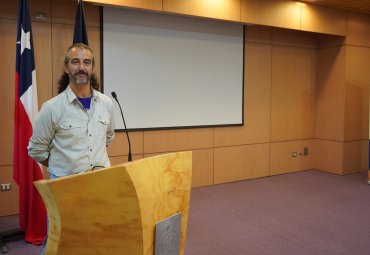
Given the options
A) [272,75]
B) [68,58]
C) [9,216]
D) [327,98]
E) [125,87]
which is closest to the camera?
[68,58]

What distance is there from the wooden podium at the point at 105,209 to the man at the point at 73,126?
740 millimetres

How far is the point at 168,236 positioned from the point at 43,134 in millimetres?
985

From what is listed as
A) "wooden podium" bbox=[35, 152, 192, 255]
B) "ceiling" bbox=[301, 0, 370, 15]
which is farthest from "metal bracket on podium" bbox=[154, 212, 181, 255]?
"ceiling" bbox=[301, 0, 370, 15]

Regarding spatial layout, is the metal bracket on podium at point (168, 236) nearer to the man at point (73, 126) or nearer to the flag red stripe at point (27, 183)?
the man at point (73, 126)

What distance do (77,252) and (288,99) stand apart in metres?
5.97

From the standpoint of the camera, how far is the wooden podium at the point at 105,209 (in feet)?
3.88

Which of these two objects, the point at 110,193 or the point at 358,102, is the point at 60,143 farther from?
the point at 358,102

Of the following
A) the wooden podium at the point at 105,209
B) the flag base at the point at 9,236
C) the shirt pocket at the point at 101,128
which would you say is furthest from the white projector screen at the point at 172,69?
the wooden podium at the point at 105,209

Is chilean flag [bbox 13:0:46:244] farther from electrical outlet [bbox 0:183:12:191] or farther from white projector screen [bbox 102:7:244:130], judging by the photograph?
white projector screen [bbox 102:7:244:130]

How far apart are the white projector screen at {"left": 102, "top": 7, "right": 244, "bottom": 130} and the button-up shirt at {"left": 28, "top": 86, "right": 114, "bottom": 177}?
283 cm

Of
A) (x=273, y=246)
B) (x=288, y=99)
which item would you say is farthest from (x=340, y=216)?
(x=288, y=99)

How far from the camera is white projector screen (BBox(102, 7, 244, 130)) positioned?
487 centimetres

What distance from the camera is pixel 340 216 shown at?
4.46m

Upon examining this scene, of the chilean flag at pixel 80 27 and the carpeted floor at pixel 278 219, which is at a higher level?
the chilean flag at pixel 80 27
